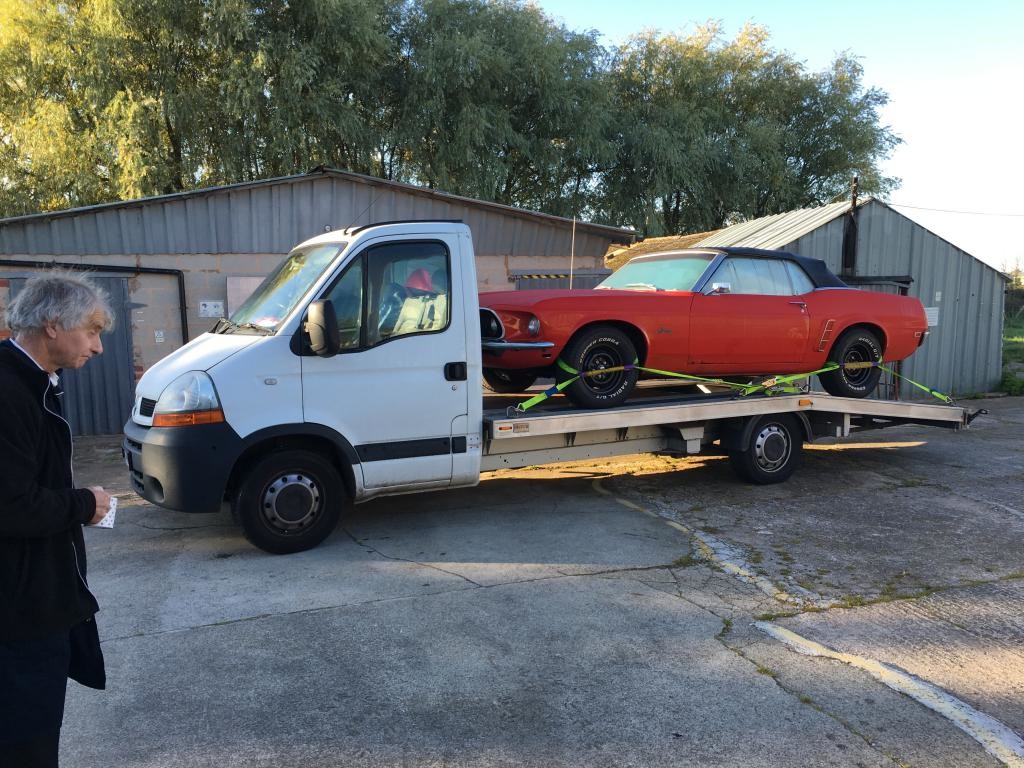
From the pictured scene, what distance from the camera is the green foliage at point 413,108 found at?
1728 centimetres

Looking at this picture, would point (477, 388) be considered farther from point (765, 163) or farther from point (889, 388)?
point (765, 163)

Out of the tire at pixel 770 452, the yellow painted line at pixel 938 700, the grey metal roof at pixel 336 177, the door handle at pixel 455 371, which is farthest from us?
the grey metal roof at pixel 336 177

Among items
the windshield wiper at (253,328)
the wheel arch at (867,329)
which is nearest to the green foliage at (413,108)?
the windshield wiper at (253,328)

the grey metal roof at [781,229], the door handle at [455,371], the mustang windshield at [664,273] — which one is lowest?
the door handle at [455,371]

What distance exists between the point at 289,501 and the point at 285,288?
1.72 metres

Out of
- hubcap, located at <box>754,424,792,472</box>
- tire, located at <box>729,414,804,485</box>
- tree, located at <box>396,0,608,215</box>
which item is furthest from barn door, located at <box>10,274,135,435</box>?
tree, located at <box>396,0,608,215</box>

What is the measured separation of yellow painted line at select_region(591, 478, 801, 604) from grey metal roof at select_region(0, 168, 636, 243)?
6.64 m

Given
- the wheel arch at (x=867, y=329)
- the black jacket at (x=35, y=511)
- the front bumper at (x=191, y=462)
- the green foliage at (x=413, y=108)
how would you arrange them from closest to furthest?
1. the black jacket at (x=35, y=511)
2. the front bumper at (x=191, y=462)
3. the wheel arch at (x=867, y=329)
4. the green foliage at (x=413, y=108)

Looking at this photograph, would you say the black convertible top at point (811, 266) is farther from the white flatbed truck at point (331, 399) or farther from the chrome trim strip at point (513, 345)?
the white flatbed truck at point (331, 399)

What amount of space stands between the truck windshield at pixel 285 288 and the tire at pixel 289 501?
1.05 m

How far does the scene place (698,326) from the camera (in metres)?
7.30

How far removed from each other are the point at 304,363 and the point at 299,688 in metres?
2.50

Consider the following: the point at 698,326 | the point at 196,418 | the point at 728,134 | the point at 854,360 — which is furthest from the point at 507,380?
the point at 728,134

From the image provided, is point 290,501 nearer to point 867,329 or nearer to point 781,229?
point 867,329
